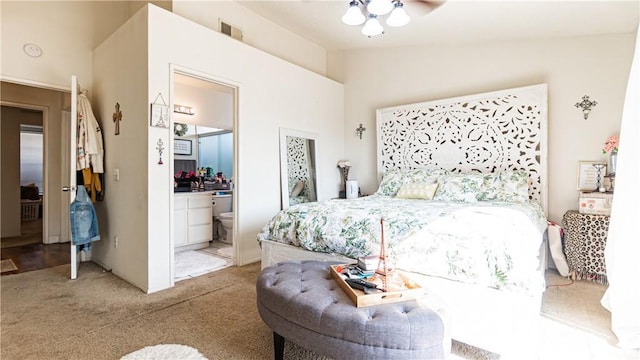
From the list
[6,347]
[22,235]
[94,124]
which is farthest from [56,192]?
[6,347]

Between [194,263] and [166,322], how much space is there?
1.51 m

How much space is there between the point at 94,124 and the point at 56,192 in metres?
2.09

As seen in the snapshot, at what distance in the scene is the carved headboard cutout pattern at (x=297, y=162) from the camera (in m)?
4.32

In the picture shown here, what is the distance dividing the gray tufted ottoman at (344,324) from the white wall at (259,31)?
286cm

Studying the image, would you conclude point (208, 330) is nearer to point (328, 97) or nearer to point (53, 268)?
point (53, 268)

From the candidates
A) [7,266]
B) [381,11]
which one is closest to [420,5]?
[381,11]

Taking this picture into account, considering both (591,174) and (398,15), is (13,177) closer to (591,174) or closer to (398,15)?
(398,15)

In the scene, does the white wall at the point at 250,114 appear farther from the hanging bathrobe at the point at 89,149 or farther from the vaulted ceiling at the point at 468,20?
the hanging bathrobe at the point at 89,149

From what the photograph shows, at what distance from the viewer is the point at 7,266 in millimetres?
3617

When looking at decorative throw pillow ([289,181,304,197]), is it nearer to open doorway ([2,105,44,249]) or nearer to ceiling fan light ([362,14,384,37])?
ceiling fan light ([362,14,384,37])

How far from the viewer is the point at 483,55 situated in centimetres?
393

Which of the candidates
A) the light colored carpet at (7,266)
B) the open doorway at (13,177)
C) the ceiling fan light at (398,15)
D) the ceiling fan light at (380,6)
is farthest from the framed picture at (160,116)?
the open doorway at (13,177)

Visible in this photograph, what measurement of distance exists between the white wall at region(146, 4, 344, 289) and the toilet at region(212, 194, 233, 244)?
117cm

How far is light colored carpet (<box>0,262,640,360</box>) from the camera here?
1882 millimetres
